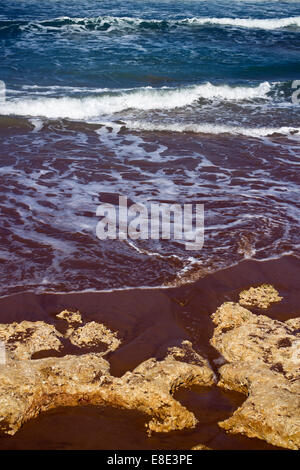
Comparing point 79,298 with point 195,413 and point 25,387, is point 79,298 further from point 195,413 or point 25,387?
point 195,413

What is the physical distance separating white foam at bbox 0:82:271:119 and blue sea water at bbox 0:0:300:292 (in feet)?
0.15

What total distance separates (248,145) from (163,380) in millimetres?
6497

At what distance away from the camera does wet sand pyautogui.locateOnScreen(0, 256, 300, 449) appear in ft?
9.16

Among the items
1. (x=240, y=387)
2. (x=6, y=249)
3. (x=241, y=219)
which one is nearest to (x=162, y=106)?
(x=241, y=219)

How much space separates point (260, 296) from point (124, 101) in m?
8.48

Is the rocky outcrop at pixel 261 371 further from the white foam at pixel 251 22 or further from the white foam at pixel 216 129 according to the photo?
the white foam at pixel 251 22

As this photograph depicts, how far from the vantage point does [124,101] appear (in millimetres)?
11555

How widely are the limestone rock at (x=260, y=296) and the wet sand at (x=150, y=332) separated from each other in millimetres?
72

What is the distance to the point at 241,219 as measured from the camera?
5754 millimetres

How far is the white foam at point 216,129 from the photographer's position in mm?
9453

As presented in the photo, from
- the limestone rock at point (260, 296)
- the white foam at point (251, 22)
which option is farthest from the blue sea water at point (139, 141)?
the white foam at point (251, 22)

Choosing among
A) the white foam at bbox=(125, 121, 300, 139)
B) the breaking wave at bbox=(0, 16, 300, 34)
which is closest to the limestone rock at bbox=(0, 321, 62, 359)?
the white foam at bbox=(125, 121, 300, 139)

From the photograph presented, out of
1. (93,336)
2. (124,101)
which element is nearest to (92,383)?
(93,336)

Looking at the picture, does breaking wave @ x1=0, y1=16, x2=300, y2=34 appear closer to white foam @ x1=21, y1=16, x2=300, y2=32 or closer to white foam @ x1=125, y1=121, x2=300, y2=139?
white foam @ x1=21, y1=16, x2=300, y2=32
